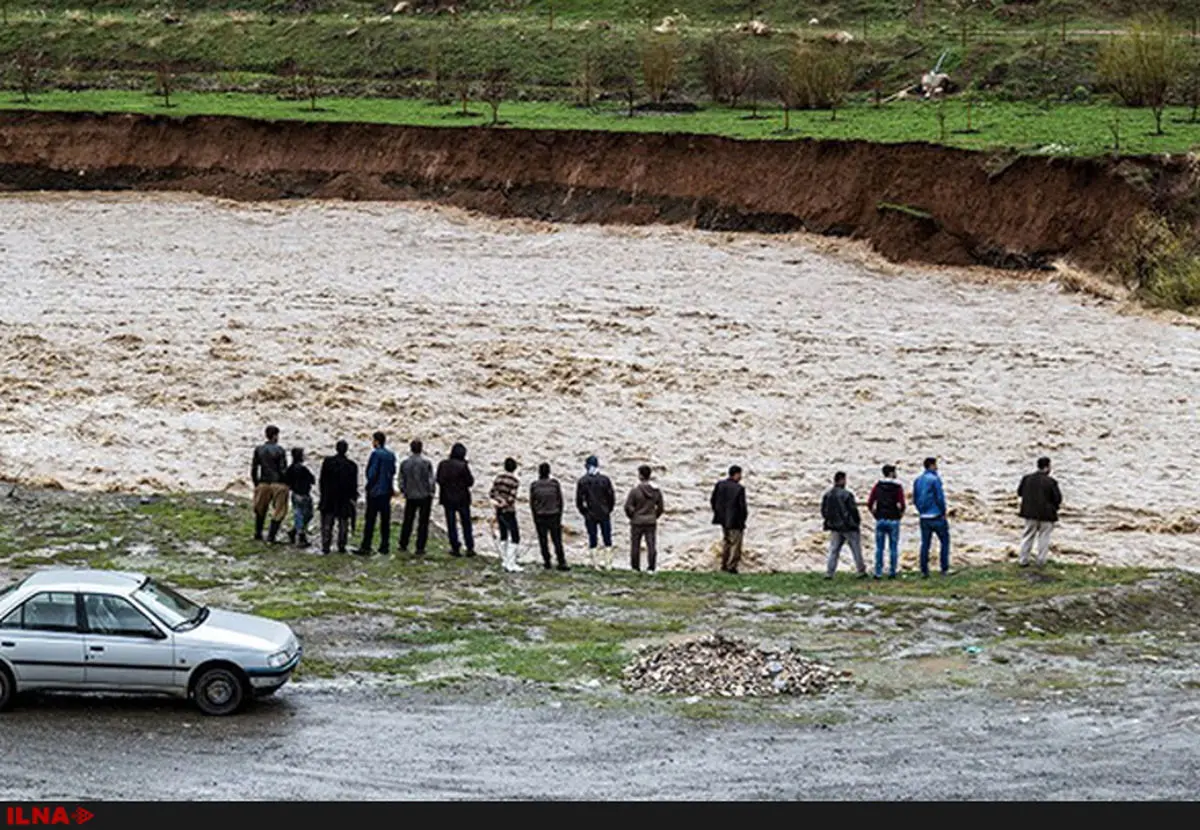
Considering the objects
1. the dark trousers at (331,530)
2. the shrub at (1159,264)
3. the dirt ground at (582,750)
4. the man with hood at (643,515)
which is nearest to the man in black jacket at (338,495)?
the dark trousers at (331,530)

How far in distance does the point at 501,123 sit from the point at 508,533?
34.9m

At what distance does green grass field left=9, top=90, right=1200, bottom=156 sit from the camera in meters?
52.6

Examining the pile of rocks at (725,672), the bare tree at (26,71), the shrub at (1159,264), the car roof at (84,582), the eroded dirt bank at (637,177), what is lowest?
the pile of rocks at (725,672)

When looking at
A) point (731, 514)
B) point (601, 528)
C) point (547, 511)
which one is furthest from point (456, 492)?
point (731, 514)

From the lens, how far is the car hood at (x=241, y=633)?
67.3 feet

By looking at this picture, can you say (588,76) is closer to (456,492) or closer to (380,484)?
(456,492)

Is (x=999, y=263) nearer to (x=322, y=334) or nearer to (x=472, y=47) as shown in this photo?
(x=322, y=334)

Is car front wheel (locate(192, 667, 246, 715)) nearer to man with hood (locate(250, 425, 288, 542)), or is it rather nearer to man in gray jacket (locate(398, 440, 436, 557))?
man in gray jacket (locate(398, 440, 436, 557))

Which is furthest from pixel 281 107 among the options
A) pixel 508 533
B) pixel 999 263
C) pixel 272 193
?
pixel 508 533

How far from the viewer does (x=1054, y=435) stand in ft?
123

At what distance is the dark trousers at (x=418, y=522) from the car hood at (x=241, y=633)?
6.82m

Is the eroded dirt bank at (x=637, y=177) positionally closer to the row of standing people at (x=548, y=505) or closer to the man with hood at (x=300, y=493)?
the row of standing people at (x=548, y=505)

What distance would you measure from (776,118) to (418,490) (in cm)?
3498

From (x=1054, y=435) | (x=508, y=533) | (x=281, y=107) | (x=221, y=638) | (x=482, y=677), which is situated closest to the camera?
(x=221, y=638)
